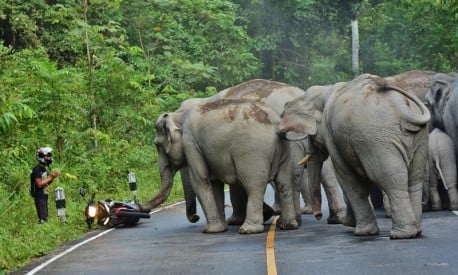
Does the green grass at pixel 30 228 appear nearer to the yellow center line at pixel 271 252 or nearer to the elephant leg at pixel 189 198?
the elephant leg at pixel 189 198

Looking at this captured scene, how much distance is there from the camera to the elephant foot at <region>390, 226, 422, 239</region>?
1404 centimetres

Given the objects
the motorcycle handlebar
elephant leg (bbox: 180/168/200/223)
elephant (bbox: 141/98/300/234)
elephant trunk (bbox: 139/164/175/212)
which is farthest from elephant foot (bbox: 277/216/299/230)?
the motorcycle handlebar

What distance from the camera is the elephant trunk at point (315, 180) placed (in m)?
16.5

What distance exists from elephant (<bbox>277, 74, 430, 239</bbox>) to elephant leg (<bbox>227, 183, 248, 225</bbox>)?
13.3ft

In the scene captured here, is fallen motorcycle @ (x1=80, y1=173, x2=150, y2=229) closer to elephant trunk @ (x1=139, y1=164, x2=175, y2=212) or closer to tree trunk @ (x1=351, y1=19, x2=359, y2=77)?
elephant trunk @ (x1=139, y1=164, x2=175, y2=212)

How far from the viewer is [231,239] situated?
640 inches

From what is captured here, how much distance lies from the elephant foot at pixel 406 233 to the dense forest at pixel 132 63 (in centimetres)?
499

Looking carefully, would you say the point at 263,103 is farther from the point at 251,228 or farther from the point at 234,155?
the point at 251,228

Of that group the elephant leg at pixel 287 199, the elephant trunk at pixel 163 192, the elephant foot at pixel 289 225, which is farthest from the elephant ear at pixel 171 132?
the elephant foot at pixel 289 225

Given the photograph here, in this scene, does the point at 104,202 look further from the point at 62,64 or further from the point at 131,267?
the point at 62,64

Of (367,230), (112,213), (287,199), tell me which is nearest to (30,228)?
(112,213)

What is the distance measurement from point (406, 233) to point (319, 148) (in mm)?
2986

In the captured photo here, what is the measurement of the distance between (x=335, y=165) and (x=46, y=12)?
1985cm

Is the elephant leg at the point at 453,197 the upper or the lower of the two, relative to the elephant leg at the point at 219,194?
lower
